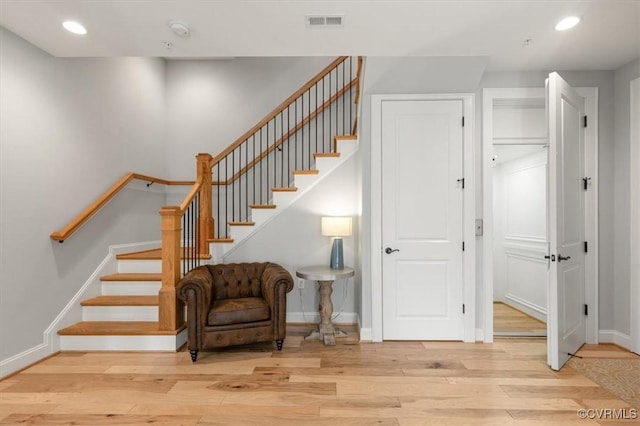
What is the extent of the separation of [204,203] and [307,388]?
2671mm

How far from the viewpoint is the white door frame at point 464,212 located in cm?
347

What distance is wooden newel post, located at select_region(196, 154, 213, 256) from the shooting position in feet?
13.8

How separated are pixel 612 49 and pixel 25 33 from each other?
5.08m

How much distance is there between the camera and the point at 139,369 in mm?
2859

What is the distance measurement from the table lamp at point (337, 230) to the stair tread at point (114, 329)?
5.65 feet

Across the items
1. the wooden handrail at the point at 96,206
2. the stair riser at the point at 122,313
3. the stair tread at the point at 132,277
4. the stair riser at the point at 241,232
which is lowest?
the stair riser at the point at 122,313

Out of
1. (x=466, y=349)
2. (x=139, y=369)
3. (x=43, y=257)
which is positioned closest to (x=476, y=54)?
(x=466, y=349)

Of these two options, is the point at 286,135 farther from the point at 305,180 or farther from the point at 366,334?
the point at 366,334

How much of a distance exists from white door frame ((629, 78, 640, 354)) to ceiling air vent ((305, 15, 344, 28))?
3028mm

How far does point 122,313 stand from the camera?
353 cm

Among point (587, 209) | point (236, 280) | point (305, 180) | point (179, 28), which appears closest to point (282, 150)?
point (305, 180)

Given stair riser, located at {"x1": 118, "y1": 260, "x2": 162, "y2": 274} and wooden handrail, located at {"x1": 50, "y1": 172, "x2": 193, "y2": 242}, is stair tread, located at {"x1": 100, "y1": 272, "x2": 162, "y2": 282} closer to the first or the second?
stair riser, located at {"x1": 118, "y1": 260, "x2": 162, "y2": 274}

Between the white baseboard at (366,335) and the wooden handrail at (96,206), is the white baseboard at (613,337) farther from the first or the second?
the wooden handrail at (96,206)

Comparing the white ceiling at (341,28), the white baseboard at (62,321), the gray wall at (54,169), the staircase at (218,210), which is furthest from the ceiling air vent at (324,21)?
the white baseboard at (62,321)
